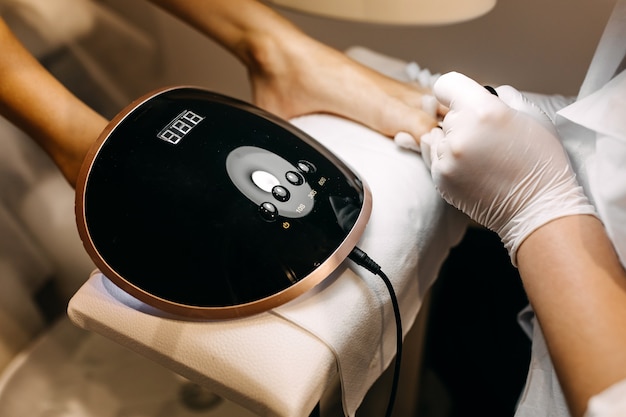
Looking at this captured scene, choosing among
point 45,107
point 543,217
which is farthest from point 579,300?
point 45,107

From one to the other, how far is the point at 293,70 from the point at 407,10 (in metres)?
0.20

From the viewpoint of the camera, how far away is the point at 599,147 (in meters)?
0.57

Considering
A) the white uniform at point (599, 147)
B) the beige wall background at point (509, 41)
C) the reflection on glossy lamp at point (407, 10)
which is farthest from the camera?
the beige wall background at point (509, 41)

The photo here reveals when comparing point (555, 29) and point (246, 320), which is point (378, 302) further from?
point (555, 29)

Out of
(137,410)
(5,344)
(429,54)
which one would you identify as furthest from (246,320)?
(429,54)

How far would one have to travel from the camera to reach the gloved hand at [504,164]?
58 centimetres

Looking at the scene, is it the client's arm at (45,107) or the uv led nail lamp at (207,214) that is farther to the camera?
the client's arm at (45,107)

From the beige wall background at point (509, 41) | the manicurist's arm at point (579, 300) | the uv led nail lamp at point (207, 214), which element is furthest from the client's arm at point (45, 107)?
the manicurist's arm at point (579, 300)

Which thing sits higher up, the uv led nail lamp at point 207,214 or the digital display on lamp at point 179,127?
the digital display on lamp at point 179,127

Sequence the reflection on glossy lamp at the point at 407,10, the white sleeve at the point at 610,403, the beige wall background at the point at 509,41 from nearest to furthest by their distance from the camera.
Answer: the white sleeve at the point at 610,403 → the reflection on glossy lamp at the point at 407,10 → the beige wall background at the point at 509,41

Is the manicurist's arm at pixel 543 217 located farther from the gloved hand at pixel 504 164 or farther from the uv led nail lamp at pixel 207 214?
the uv led nail lamp at pixel 207 214

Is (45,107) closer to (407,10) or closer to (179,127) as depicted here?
(179,127)

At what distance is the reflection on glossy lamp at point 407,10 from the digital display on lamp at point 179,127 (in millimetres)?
207

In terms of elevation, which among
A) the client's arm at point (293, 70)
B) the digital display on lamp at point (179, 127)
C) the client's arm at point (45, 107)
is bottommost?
the client's arm at point (45, 107)
